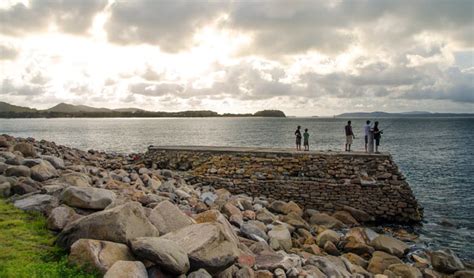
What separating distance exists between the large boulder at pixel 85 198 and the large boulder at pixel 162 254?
2.91 metres

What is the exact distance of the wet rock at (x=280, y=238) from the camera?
1259cm

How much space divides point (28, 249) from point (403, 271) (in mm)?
10559

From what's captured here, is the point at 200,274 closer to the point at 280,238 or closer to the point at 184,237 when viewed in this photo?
the point at 184,237

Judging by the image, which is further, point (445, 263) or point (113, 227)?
point (445, 263)

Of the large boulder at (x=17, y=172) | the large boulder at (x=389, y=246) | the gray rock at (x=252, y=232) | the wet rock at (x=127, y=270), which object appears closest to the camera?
the wet rock at (x=127, y=270)

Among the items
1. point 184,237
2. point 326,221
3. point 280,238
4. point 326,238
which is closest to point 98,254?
point 184,237

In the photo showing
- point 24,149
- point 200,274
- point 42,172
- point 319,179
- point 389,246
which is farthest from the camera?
point 319,179

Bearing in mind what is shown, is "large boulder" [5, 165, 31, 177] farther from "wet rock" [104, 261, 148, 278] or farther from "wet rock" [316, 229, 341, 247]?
"wet rock" [316, 229, 341, 247]

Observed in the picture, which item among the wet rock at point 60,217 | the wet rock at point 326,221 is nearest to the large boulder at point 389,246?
the wet rock at point 326,221

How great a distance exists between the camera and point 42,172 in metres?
13.4

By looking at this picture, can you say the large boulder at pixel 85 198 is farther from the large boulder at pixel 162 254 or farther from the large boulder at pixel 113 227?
the large boulder at pixel 162 254

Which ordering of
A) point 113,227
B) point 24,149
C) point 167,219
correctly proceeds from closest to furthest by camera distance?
point 113,227, point 167,219, point 24,149

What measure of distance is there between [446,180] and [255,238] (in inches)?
1037

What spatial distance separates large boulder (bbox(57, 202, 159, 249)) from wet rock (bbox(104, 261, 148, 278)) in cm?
83
